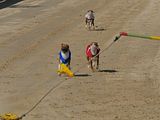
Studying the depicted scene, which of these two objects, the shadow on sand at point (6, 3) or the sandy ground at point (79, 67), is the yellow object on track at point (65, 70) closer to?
the sandy ground at point (79, 67)

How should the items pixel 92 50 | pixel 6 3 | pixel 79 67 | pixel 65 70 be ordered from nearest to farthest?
pixel 65 70
pixel 92 50
pixel 79 67
pixel 6 3

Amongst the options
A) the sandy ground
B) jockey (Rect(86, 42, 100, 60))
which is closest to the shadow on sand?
the sandy ground

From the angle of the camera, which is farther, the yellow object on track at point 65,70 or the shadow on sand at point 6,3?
the shadow on sand at point 6,3

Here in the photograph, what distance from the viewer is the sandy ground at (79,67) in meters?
18.4

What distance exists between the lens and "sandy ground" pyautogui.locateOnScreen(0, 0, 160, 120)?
60.4ft

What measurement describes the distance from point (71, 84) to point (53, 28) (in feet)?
54.6

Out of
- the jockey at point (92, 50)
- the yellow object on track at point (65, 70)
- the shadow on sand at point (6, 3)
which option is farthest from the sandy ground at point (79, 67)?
the shadow on sand at point (6, 3)

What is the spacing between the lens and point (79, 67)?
25047 mm

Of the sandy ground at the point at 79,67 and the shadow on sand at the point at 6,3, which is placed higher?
the shadow on sand at the point at 6,3

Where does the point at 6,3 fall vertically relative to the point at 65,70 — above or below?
above

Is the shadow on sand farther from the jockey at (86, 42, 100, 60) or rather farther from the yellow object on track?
the yellow object on track

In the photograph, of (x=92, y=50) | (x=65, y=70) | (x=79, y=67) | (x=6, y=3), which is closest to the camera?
(x=65, y=70)

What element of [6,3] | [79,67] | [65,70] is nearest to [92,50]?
[65,70]

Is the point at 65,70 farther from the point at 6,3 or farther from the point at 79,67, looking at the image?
the point at 6,3
